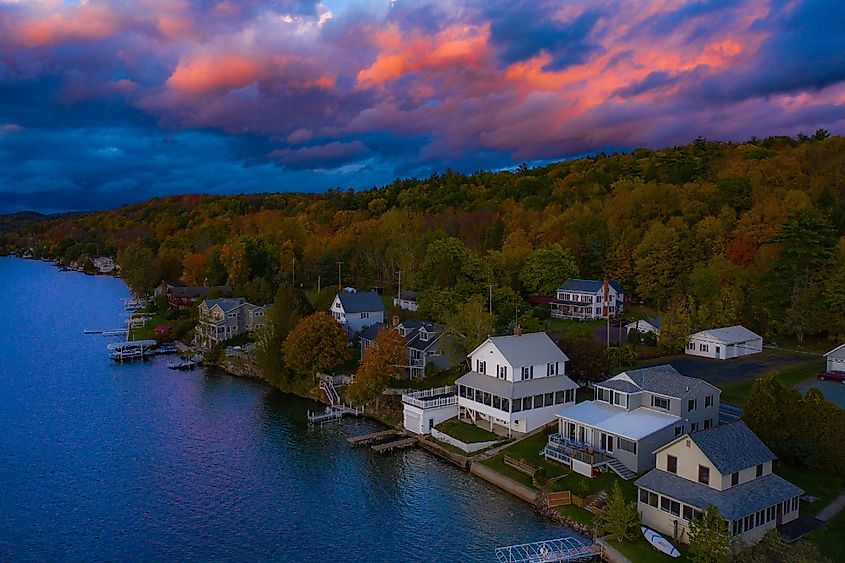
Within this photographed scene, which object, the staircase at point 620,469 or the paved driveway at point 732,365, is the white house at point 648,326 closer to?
the paved driveway at point 732,365

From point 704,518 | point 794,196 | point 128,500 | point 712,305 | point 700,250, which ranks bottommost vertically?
point 128,500

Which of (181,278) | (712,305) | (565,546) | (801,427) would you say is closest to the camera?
(565,546)

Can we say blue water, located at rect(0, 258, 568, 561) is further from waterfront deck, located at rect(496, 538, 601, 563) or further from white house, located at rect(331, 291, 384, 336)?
white house, located at rect(331, 291, 384, 336)

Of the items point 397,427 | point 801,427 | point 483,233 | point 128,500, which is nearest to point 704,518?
point 801,427

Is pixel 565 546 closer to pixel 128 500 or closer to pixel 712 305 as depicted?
pixel 128 500

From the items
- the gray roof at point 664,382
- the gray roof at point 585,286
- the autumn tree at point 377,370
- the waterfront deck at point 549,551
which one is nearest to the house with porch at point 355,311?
the autumn tree at point 377,370

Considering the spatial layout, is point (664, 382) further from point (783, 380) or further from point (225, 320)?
point (225, 320)
